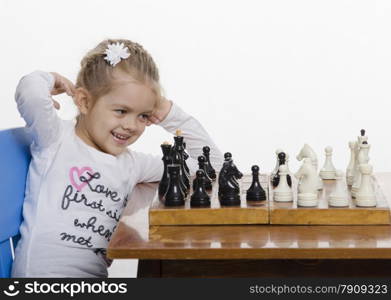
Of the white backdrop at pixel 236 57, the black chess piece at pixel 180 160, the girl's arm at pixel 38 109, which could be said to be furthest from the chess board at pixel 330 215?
the white backdrop at pixel 236 57

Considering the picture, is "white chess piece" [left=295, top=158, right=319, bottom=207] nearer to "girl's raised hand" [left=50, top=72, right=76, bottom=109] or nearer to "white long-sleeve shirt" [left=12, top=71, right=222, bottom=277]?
"white long-sleeve shirt" [left=12, top=71, right=222, bottom=277]

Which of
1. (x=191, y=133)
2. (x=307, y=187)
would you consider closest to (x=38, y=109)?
(x=191, y=133)

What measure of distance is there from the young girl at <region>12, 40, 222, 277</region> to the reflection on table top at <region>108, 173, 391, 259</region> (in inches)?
17.9

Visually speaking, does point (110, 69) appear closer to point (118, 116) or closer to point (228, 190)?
point (118, 116)

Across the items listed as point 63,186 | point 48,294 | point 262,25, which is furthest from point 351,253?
point 262,25

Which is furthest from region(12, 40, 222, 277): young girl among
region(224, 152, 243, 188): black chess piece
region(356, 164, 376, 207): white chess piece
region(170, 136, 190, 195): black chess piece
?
region(356, 164, 376, 207): white chess piece

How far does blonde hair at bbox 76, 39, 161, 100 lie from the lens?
2295 millimetres

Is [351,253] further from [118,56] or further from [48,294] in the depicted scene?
[118,56]

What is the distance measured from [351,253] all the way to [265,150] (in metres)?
3.90

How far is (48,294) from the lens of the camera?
5.83ft

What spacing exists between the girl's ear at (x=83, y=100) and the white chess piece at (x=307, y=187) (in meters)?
0.76

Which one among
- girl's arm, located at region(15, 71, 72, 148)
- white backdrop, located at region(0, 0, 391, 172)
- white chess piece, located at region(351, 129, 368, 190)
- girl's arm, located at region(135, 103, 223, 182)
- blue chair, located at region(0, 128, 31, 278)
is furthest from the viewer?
white backdrop, located at region(0, 0, 391, 172)

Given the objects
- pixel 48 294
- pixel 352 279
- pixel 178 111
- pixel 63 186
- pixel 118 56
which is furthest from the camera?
pixel 178 111

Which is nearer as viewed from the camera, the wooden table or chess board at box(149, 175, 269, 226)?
the wooden table
